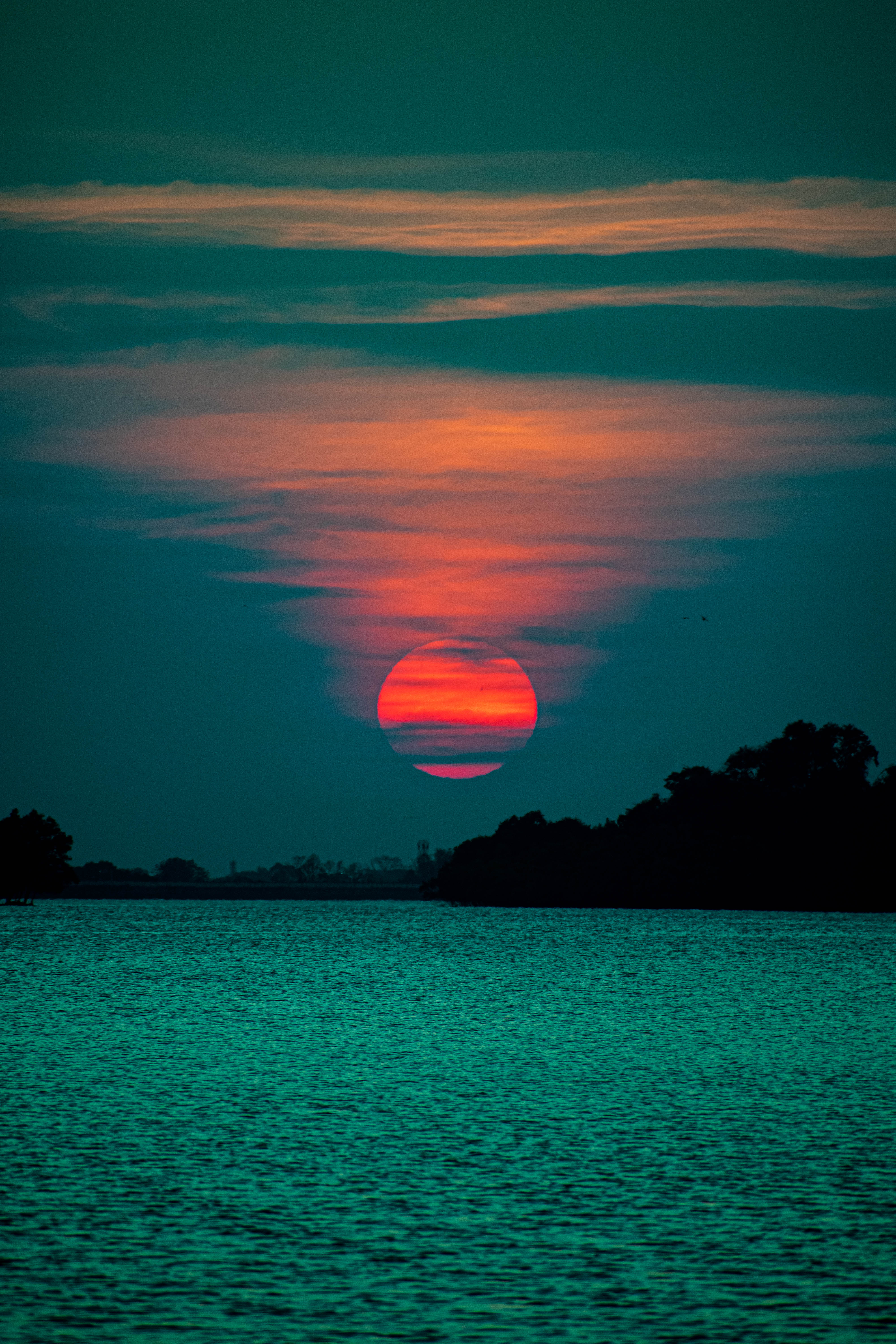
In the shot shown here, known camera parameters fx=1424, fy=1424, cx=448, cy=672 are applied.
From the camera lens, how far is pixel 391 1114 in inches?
1617

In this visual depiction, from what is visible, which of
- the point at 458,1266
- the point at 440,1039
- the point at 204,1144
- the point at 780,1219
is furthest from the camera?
the point at 440,1039

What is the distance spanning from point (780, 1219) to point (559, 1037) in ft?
127

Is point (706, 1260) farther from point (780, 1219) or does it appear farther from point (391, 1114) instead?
point (391, 1114)

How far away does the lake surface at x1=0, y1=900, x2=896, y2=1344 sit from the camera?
71.8 ft

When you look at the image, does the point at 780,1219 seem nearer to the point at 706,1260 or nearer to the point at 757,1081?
the point at 706,1260

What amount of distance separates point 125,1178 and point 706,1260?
13458mm

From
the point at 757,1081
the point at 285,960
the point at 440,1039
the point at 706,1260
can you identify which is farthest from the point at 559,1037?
the point at 285,960

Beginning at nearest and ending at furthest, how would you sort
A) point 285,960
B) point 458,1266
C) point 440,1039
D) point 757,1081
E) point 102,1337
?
point 102,1337
point 458,1266
point 757,1081
point 440,1039
point 285,960

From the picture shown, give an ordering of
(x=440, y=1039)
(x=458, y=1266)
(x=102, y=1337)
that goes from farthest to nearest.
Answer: (x=440, y=1039) → (x=458, y=1266) → (x=102, y=1337)

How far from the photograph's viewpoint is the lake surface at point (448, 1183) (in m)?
21.9

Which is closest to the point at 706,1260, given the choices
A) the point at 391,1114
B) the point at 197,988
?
the point at 391,1114

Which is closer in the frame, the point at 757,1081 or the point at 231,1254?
the point at 231,1254

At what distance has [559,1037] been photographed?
66062 millimetres

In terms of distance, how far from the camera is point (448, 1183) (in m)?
31.4
